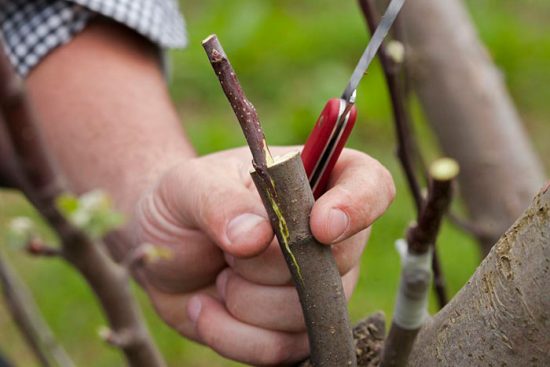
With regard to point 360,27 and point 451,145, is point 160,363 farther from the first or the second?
point 360,27

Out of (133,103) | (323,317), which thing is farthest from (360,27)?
(323,317)

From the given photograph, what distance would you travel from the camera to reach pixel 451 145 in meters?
1.36

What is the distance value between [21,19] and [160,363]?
20.9 inches

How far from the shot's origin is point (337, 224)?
0.62 m

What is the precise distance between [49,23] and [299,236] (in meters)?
0.75

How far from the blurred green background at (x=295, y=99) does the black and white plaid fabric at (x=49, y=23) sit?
1.23m

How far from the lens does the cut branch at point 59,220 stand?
2.92 feet

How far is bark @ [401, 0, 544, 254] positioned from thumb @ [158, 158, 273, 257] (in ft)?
1.68

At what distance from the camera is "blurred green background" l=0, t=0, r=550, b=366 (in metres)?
2.42

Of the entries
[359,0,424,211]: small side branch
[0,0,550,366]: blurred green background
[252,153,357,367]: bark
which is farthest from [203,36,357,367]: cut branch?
[0,0,550,366]: blurred green background

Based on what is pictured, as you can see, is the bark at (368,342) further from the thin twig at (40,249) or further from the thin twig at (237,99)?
the thin twig at (40,249)

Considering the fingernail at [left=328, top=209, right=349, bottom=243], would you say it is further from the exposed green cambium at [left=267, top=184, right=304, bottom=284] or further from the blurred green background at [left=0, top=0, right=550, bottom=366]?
the blurred green background at [left=0, top=0, right=550, bottom=366]

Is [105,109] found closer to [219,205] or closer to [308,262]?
[219,205]

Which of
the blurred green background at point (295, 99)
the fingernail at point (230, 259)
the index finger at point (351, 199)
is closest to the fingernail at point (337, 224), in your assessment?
the index finger at point (351, 199)
